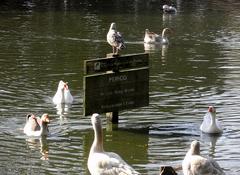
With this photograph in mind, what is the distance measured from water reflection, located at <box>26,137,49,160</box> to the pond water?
2 cm

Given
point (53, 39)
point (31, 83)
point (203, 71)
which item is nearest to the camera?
point (31, 83)

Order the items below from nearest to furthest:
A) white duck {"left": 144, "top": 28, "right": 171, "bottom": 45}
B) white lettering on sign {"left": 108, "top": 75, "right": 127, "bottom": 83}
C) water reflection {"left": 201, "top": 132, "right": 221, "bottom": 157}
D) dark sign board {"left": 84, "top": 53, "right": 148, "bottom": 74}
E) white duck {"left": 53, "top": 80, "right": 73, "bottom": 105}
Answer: water reflection {"left": 201, "top": 132, "right": 221, "bottom": 157} → dark sign board {"left": 84, "top": 53, "right": 148, "bottom": 74} → white lettering on sign {"left": 108, "top": 75, "right": 127, "bottom": 83} → white duck {"left": 53, "top": 80, "right": 73, "bottom": 105} → white duck {"left": 144, "top": 28, "right": 171, "bottom": 45}

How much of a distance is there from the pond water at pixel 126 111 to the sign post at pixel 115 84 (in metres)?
0.53

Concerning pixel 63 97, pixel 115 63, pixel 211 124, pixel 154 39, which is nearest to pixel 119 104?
pixel 115 63

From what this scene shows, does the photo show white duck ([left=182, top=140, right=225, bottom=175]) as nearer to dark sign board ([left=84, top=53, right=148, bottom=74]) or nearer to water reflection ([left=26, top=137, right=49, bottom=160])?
water reflection ([left=26, top=137, right=49, bottom=160])

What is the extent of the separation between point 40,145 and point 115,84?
2.33 meters

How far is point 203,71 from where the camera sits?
2266 cm

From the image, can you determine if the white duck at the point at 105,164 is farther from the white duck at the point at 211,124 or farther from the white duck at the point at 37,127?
the white duck at the point at 211,124

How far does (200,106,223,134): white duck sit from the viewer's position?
14.6 metres

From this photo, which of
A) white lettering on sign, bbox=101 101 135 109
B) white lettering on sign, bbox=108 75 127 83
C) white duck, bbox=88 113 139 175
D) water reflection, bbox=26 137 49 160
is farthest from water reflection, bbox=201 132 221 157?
white duck, bbox=88 113 139 175

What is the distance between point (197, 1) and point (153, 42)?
82.1ft

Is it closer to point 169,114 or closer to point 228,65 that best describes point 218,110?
point 169,114

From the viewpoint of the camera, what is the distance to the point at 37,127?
14414 mm

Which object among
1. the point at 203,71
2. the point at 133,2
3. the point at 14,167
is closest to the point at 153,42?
the point at 203,71
